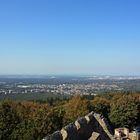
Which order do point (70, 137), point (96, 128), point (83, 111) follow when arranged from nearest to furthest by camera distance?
point (70, 137) → point (96, 128) → point (83, 111)

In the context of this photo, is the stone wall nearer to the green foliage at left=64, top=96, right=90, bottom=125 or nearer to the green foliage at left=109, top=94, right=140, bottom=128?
the green foliage at left=64, top=96, right=90, bottom=125

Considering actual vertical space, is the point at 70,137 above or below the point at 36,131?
above

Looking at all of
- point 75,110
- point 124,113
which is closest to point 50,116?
point 75,110

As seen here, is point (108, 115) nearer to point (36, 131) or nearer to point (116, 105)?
point (116, 105)

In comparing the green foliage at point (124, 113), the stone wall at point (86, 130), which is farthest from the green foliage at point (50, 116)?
the stone wall at point (86, 130)

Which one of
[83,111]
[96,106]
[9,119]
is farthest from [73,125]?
[96,106]

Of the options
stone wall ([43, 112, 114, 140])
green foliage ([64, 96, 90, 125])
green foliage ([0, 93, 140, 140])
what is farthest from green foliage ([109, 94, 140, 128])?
stone wall ([43, 112, 114, 140])

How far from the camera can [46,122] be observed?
164 ft

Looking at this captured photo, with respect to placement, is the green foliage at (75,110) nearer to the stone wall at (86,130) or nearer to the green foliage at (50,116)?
the green foliage at (50,116)

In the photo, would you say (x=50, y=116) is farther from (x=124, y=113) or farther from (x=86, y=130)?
(x=86, y=130)

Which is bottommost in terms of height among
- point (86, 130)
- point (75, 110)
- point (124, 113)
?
point (124, 113)

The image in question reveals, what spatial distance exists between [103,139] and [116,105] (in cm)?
4443

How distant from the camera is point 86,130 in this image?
26500 mm

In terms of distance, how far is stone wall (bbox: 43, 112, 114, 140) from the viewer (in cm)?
2333
